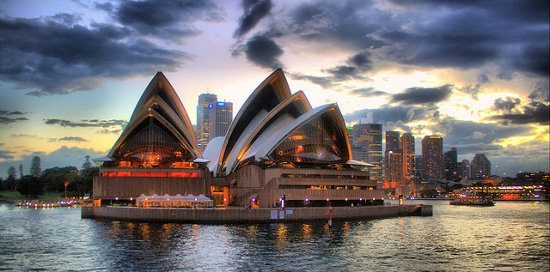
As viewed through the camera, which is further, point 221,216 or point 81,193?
point 81,193

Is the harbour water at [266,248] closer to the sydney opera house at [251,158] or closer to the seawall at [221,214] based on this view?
the seawall at [221,214]

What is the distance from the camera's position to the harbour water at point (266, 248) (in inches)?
1264

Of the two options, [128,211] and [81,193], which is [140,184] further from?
[81,193]

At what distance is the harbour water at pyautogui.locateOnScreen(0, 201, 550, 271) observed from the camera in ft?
105

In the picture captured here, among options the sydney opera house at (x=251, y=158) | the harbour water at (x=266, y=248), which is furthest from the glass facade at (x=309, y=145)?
the harbour water at (x=266, y=248)

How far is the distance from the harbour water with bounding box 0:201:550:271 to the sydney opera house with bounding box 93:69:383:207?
1308 cm

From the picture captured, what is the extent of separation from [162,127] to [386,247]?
44.6m

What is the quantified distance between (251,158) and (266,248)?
36.7m

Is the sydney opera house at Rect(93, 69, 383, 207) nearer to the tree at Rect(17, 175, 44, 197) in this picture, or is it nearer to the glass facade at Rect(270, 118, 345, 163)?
the glass facade at Rect(270, 118, 345, 163)

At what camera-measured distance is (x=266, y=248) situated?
38312 mm

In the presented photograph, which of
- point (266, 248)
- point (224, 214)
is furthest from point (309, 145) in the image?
point (266, 248)

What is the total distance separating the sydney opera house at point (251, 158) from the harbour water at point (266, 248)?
13085 mm

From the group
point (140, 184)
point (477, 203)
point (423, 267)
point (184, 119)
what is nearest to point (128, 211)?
point (140, 184)

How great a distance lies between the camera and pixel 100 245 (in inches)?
1571
